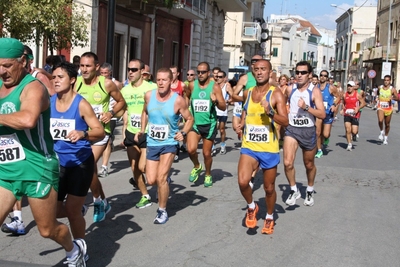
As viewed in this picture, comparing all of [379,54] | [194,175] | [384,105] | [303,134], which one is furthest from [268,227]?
[379,54]

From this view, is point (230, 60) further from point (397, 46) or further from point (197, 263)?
point (197, 263)

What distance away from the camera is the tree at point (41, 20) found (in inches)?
420

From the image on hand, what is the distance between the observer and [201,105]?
968 cm

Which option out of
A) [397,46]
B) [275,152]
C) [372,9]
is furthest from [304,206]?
[372,9]

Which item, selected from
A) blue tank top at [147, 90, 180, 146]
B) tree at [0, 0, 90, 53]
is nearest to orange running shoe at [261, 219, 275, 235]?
blue tank top at [147, 90, 180, 146]

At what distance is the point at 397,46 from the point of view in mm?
54219

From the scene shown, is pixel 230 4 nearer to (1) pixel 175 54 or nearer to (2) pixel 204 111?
(1) pixel 175 54

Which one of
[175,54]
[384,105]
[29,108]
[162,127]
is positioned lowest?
[162,127]

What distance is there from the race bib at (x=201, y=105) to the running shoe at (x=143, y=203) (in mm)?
2492

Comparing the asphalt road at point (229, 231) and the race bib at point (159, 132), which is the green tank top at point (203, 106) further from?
the race bib at point (159, 132)

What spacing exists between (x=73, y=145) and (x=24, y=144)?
1.27m

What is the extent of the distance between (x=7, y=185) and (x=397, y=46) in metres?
54.5

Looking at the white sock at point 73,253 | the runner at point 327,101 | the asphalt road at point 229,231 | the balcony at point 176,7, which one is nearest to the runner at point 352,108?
the runner at point 327,101

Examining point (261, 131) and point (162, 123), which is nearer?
point (261, 131)
